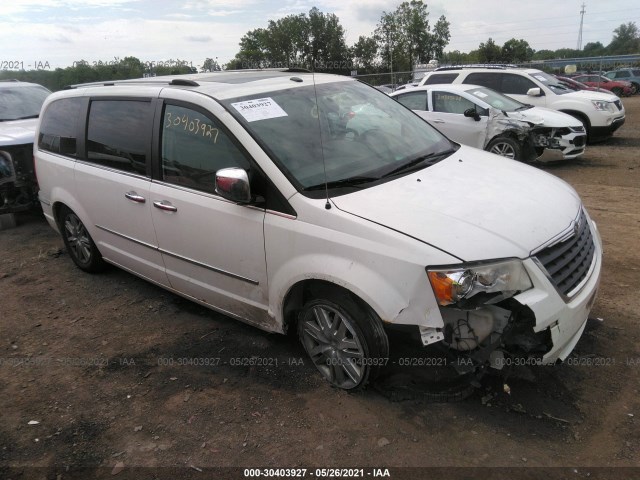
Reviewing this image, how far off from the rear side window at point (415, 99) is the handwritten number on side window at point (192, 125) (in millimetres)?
6455

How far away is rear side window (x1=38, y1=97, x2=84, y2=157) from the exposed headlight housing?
3555 millimetres

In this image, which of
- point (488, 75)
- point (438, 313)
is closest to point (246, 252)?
point (438, 313)

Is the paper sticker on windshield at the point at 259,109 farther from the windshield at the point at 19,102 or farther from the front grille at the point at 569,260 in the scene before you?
the windshield at the point at 19,102

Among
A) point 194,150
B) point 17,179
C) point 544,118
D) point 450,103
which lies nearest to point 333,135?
point 194,150

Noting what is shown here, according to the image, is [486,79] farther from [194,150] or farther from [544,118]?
[194,150]

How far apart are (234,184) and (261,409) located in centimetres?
132

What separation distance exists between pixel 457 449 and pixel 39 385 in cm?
270

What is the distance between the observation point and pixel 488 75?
37.0 feet

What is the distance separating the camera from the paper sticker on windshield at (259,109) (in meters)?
3.10

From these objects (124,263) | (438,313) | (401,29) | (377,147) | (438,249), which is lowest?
(124,263)

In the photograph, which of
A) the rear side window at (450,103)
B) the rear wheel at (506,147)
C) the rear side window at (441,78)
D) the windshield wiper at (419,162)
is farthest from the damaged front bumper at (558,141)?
the windshield wiper at (419,162)

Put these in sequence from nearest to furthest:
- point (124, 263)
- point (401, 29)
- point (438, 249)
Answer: point (438, 249), point (124, 263), point (401, 29)

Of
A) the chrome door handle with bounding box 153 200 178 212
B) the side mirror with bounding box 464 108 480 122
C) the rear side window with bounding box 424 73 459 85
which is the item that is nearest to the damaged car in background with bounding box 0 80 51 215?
the chrome door handle with bounding box 153 200 178 212

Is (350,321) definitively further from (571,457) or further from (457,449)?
(571,457)
